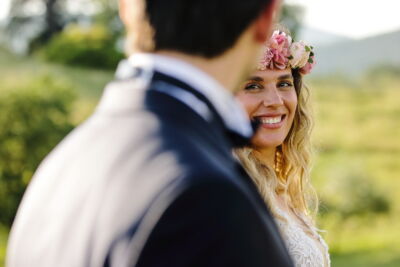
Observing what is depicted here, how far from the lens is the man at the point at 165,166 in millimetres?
1130

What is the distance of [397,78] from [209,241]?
51.9 metres

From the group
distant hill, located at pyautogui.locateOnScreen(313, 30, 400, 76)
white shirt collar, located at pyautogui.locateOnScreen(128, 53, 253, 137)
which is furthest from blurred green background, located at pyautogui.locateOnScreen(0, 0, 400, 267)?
distant hill, located at pyautogui.locateOnScreen(313, 30, 400, 76)

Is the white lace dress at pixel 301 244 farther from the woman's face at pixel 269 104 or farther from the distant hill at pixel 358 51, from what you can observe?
Answer: the distant hill at pixel 358 51

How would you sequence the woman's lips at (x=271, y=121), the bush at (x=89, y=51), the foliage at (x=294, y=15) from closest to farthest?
the woman's lips at (x=271, y=121)
the bush at (x=89, y=51)
the foliage at (x=294, y=15)

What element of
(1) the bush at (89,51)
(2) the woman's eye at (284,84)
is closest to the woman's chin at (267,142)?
(2) the woman's eye at (284,84)

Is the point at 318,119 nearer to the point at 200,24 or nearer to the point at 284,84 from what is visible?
the point at 284,84

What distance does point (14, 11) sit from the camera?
5206cm

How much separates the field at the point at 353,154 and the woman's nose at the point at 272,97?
18.2 metres

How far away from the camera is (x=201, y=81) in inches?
48.4

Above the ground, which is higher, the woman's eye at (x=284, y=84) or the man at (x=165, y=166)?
the woman's eye at (x=284, y=84)

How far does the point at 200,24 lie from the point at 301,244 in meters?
2.33

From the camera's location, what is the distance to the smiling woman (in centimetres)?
345

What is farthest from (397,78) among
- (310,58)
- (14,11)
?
(310,58)

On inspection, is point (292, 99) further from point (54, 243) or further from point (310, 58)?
point (54, 243)
